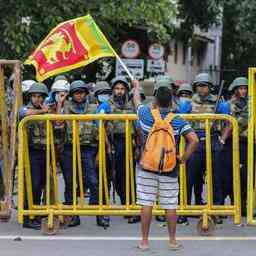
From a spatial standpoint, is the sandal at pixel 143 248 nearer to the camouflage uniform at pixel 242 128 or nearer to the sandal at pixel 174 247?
the sandal at pixel 174 247

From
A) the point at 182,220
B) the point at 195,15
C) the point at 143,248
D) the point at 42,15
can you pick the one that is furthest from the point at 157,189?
the point at 195,15

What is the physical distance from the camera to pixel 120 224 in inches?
369

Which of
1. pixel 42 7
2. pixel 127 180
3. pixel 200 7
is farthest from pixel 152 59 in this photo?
pixel 127 180

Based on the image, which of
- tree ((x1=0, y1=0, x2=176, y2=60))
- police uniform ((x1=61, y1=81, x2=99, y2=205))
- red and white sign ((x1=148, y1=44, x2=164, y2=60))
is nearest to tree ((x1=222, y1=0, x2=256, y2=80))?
red and white sign ((x1=148, y1=44, x2=164, y2=60))

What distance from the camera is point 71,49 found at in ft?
29.7

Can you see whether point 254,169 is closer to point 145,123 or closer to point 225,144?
point 225,144

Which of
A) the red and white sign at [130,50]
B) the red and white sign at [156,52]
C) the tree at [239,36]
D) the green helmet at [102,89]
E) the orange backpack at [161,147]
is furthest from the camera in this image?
the tree at [239,36]

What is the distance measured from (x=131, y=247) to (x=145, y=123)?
4.23ft

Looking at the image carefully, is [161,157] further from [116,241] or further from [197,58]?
[197,58]

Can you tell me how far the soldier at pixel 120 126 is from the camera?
945cm

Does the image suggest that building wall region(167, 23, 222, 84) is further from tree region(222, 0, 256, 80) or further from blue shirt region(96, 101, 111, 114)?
blue shirt region(96, 101, 111, 114)

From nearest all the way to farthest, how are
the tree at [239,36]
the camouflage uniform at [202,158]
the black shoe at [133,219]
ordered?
the camouflage uniform at [202,158] < the black shoe at [133,219] < the tree at [239,36]

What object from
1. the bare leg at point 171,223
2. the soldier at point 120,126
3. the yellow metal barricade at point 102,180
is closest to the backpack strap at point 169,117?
the yellow metal barricade at point 102,180

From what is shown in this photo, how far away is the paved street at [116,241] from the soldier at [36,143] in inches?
16.1
